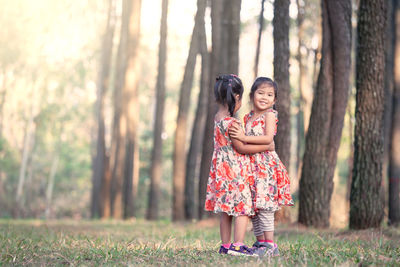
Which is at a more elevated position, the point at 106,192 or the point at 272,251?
the point at 272,251

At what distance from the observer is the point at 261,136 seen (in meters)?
5.58

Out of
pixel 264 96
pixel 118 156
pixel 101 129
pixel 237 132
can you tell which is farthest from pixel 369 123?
pixel 101 129

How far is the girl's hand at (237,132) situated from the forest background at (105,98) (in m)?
8.01

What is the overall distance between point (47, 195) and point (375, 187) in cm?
3261

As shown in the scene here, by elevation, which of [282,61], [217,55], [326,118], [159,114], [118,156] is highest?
[217,55]

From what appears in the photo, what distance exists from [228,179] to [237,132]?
452 mm

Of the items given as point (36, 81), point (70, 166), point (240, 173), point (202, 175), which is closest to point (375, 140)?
point (240, 173)

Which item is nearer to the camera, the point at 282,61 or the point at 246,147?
the point at 246,147

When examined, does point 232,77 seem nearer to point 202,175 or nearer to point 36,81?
point 202,175

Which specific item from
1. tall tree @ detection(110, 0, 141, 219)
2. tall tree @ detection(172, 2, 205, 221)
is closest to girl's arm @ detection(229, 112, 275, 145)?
tall tree @ detection(172, 2, 205, 221)

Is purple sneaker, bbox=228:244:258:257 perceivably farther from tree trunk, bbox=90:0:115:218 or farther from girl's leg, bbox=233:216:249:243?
tree trunk, bbox=90:0:115:218

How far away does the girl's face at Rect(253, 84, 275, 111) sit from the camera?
566cm

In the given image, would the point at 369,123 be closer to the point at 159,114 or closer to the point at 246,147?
the point at 246,147

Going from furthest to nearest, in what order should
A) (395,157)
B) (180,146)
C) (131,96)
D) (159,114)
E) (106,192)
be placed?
(106,192), (131,96), (159,114), (180,146), (395,157)
